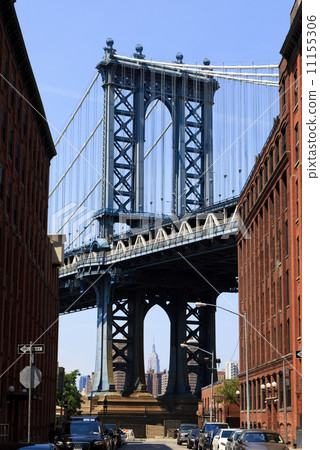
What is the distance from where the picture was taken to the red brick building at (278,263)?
52.0 m

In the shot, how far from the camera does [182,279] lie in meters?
125

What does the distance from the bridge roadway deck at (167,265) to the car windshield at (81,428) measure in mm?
53469

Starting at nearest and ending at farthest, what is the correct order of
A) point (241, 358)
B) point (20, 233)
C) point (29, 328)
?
point (20, 233) → point (29, 328) → point (241, 358)

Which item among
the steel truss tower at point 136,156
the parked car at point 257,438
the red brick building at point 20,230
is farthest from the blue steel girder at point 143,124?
the parked car at point 257,438

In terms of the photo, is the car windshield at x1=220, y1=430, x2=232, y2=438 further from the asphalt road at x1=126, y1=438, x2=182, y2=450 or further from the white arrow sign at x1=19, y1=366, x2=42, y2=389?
the asphalt road at x1=126, y1=438, x2=182, y2=450

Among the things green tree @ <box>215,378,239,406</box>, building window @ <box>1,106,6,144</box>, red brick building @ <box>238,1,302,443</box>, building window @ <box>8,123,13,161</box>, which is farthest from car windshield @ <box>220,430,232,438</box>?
green tree @ <box>215,378,239,406</box>

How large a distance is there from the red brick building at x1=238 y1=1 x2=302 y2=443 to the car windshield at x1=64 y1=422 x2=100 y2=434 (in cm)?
1118

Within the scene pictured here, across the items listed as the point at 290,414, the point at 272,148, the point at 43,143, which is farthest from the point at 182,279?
the point at 290,414

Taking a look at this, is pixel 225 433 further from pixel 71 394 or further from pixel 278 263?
pixel 71 394

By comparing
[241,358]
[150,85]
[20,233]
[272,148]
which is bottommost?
[241,358]

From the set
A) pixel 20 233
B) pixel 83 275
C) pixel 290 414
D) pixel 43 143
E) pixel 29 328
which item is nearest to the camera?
pixel 290 414

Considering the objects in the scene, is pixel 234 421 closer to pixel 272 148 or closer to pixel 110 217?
pixel 110 217

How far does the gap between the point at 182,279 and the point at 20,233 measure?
69156 mm
